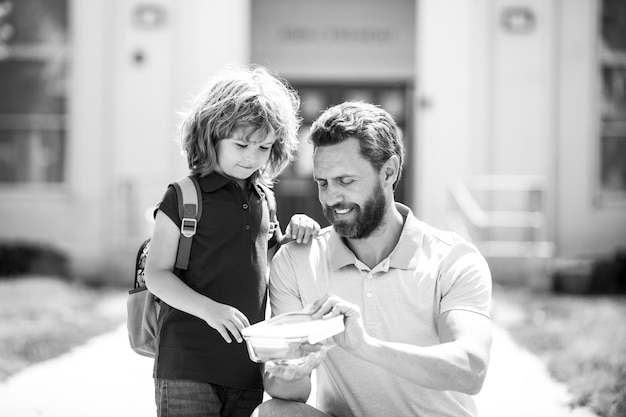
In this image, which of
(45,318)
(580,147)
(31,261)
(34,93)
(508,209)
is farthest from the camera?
(34,93)

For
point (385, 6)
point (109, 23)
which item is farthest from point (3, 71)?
point (385, 6)

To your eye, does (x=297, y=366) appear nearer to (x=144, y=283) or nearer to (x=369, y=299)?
(x=369, y=299)

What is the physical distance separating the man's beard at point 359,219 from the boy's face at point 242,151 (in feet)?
1.19

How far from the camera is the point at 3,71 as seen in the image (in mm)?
11422

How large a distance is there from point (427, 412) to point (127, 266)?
26.5 ft

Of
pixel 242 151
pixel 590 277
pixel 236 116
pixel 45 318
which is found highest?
pixel 236 116

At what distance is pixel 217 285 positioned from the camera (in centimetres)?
304

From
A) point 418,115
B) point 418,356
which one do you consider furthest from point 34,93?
point 418,356

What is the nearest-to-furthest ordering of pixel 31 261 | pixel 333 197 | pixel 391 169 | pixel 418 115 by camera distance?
pixel 333 197, pixel 391 169, pixel 31 261, pixel 418 115

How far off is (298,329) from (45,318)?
5475mm

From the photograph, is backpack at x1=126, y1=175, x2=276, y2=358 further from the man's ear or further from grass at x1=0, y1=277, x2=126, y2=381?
grass at x1=0, y1=277, x2=126, y2=381

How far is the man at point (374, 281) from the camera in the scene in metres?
2.81

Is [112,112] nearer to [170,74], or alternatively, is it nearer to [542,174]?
[170,74]

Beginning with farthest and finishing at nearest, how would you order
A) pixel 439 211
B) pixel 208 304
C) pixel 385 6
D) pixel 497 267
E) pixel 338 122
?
pixel 385 6 → pixel 439 211 → pixel 497 267 → pixel 338 122 → pixel 208 304
